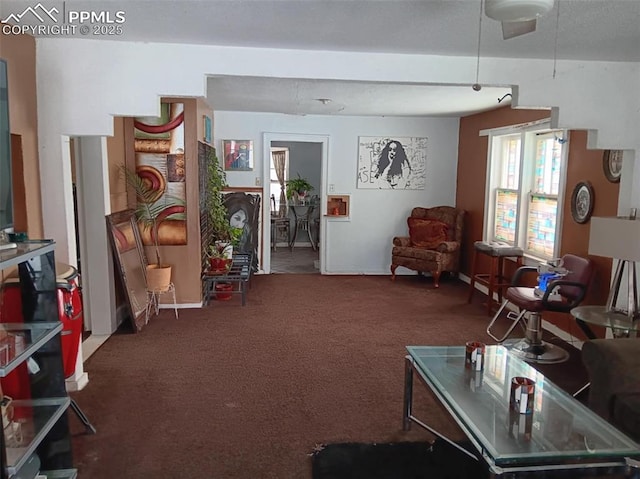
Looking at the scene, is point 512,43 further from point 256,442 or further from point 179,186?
point 179,186

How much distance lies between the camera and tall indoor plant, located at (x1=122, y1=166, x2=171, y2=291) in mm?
4469

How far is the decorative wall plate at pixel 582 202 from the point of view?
12.8 feet

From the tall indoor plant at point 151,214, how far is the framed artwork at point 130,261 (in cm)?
7

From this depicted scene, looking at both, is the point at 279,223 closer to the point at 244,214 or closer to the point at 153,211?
the point at 244,214

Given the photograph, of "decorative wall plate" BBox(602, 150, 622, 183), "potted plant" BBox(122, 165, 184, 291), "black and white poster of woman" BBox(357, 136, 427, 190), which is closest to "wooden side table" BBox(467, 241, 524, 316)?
"decorative wall plate" BBox(602, 150, 622, 183)

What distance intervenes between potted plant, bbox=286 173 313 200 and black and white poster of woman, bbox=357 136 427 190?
2.37 meters

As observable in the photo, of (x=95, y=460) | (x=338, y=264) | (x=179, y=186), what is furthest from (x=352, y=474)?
(x=338, y=264)

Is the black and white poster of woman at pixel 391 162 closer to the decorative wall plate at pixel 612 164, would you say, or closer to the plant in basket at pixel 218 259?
the plant in basket at pixel 218 259

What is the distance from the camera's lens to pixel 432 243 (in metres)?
6.30

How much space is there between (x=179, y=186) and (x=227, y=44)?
2151mm

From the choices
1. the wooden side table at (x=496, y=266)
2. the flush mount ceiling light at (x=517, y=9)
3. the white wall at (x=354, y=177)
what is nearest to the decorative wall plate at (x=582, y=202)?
the wooden side table at (x=496, y=266)

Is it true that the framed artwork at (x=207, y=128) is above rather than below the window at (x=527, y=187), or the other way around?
above

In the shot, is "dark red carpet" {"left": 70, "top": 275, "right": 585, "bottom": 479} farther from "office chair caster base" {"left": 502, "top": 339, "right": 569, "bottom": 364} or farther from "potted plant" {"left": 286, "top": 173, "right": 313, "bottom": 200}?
"potted plant" {"left": 286, "top": 173, "right": 313, "bottom": 200}

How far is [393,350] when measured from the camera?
385 centimetres
